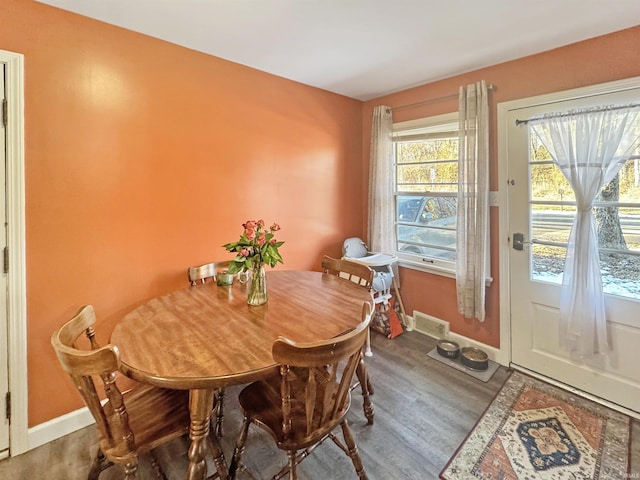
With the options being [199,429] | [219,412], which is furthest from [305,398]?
[219,412]

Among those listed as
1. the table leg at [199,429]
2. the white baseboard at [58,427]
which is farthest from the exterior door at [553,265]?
the white baseboard at [58,427]

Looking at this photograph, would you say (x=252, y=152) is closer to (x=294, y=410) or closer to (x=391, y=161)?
(x=391, y=161)

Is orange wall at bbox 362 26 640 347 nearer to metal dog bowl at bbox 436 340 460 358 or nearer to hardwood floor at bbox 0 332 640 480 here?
metal dog bowl at bbox 436 340 460 358

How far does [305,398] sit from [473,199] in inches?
84.6

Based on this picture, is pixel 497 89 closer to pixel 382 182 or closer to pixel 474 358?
pixel 382 182

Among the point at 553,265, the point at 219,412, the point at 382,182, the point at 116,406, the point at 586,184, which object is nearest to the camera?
the point at 116,406

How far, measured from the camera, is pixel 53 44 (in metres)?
1.76

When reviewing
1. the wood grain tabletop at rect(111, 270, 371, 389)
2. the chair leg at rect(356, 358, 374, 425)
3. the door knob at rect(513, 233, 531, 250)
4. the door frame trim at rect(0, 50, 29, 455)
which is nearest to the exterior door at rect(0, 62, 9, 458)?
the door frame trim at rect(0, 50, 29, 455)

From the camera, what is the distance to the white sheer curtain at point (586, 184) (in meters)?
1.96

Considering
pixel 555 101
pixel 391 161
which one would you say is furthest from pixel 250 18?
pixel 555 101

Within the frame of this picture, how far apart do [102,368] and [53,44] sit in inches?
73.2

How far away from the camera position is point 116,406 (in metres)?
1.13

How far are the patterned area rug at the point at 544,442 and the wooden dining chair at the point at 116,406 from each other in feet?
4.45

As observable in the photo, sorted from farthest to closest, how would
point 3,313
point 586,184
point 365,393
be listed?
1. point 586,184
2. point 365,393
3. point 3,313
